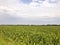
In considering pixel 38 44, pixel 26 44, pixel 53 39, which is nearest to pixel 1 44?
pixel 26 44

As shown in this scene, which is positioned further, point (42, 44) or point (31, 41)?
point (31, 41)

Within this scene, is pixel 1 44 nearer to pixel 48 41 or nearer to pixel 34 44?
pixel 34 44

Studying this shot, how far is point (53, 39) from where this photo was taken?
17.9m

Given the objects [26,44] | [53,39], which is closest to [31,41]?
[26,44]

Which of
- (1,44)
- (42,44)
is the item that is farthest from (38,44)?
(1,44)

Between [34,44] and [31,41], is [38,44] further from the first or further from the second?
[31,41]

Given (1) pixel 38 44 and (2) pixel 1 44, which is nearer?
(1) pixel 38 44

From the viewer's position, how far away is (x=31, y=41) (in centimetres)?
1839

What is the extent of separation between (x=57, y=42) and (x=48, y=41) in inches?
34.1

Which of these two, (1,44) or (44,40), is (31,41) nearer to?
(44,40)

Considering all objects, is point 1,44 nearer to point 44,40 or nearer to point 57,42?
point 44,40

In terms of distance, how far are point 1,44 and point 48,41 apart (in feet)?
15.0

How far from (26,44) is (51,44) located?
2.44 m

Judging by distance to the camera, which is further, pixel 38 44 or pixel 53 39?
pixel 53 39
